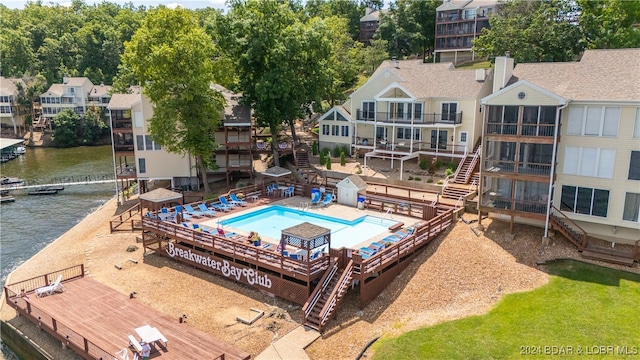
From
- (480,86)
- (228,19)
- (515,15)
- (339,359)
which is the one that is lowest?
(339,359)

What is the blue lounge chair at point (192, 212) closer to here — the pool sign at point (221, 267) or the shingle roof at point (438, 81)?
the pool sign at point (221, 267)

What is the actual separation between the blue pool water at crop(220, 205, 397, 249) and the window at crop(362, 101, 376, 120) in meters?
13.3

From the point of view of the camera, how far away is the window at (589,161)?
2303 cm

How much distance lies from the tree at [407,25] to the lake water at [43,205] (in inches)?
1923

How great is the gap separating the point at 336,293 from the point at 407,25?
66.8m

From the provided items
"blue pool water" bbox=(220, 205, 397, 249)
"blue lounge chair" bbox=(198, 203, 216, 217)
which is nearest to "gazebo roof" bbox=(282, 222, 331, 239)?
"blue pool water" bbox=(220, 205, 397, 249)

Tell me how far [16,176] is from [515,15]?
64.9m

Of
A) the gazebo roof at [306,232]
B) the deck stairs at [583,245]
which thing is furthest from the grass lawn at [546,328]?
the gazebo roof at [306,232]

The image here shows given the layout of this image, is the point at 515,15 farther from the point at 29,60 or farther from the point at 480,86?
the point at 29,60

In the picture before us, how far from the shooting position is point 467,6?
2963 inches

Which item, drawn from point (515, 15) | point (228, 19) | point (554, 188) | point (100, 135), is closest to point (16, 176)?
point (100, 135)

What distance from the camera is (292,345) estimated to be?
18328 millimetres

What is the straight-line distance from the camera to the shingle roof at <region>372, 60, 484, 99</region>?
36969 mm

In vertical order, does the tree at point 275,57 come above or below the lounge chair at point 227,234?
above
